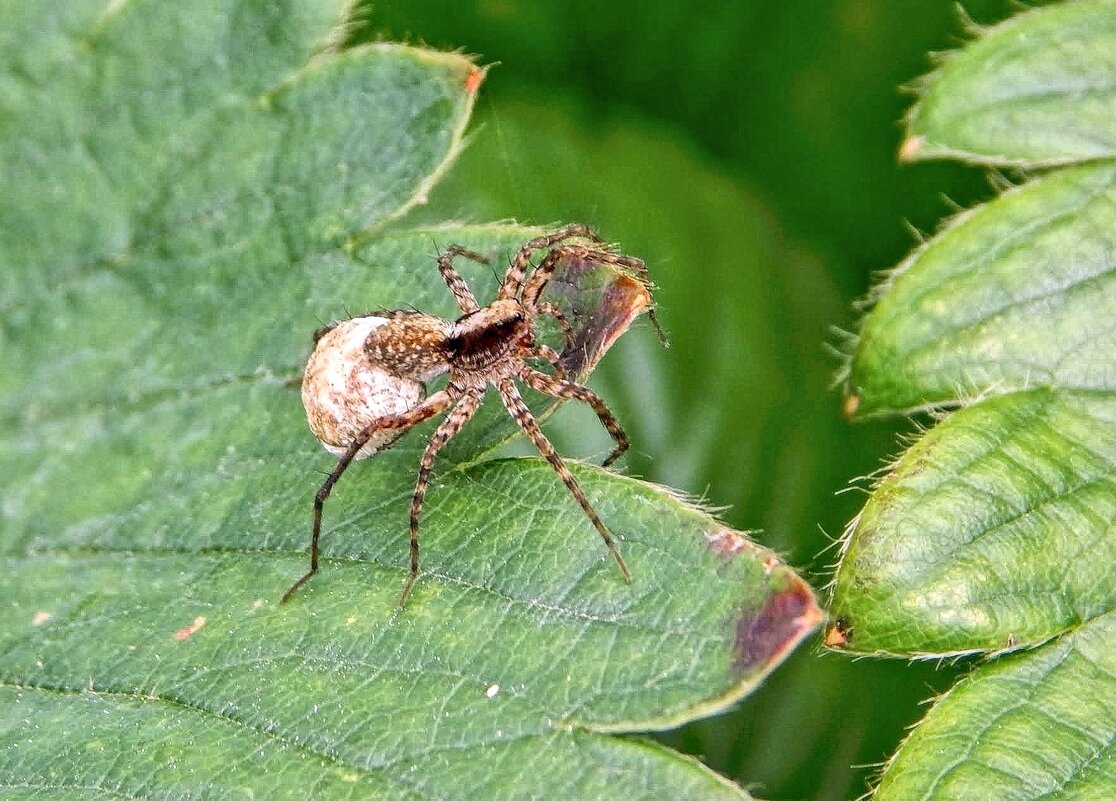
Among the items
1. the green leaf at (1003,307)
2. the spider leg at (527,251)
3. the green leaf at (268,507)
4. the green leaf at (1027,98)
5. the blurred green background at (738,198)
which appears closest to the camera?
the green leaf at (268,507)

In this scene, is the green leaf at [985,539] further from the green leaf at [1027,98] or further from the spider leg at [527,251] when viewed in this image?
the spider leg at [527,251]

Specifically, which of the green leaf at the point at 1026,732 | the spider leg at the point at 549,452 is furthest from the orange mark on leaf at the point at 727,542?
the green leaf at the point at 1026,732

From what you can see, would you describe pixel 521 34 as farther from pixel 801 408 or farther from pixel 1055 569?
pixel 1055 569

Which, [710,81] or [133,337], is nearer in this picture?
[133,337]

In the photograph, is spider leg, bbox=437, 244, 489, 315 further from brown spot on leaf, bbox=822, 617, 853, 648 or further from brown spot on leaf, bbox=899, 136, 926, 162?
brown spot on leaf, bbox=822, 617, 853, 648

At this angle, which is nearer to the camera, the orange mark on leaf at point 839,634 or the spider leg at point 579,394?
the orange mark on leaf at point 839,634

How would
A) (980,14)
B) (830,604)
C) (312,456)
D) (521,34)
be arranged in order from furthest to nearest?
(521,34)
(980,14)
(312,456)
(830,604)

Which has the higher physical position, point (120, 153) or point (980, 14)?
point (980, 14)

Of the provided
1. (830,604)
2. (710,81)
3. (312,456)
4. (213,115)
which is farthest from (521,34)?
(830,604)
